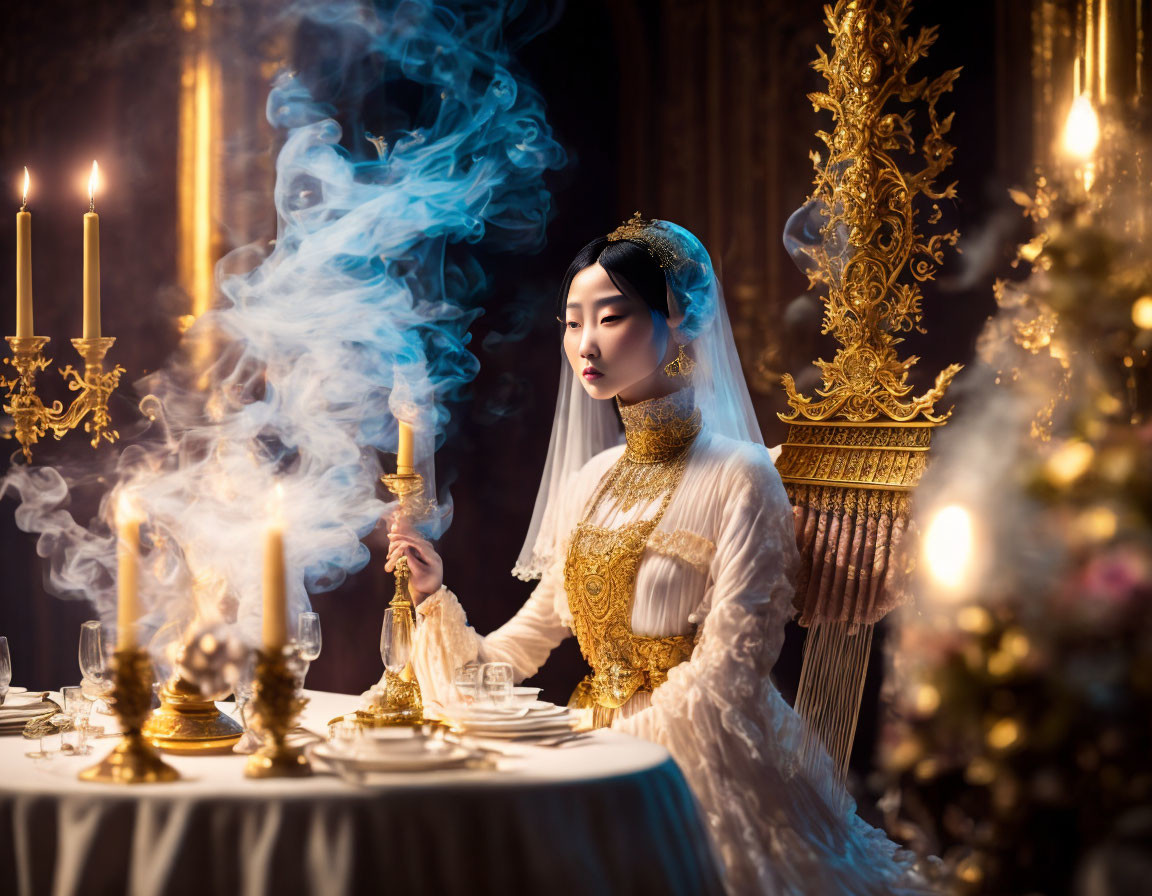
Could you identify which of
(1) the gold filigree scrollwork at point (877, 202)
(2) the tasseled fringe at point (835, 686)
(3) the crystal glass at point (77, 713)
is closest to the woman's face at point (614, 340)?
(1) the gold filigree scrollwork at point (877, 202)

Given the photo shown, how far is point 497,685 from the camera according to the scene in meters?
2.47

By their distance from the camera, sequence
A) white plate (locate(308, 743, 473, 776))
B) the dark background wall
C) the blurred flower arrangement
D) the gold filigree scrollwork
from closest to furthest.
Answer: the blurred flower arrangement, white plate (locate(308, 743, 473, 776)), the gold filigree scrollwork, the dark background wall

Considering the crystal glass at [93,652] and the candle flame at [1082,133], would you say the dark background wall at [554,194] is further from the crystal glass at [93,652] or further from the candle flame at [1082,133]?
the candle flame at [1082,133]

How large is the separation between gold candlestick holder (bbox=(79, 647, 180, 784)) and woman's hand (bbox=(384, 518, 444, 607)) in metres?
0.90

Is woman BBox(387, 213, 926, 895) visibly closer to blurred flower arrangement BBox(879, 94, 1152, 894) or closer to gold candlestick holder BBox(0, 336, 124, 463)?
gold candlestick holder BBox(0, 336, 124, 463)

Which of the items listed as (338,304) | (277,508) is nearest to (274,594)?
(277,508)

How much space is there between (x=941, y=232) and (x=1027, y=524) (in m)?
1.94

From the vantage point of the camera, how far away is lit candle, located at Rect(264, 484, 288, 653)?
2.03 metres

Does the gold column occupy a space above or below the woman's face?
above

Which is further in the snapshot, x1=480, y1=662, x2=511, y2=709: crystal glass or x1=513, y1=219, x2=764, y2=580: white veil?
x1=513, y1=219, x2=764, y2=580: white veil

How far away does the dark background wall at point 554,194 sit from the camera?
3.80 meters

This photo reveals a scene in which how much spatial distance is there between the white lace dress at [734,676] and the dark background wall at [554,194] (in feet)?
2.10

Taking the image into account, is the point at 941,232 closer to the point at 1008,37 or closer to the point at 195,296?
the point at 1008,37

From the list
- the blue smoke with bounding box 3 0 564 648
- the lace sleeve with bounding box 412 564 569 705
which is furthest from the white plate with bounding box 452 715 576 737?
the blue smoke with bounding box 3 0 564 648
